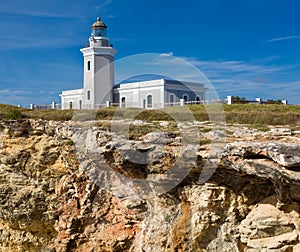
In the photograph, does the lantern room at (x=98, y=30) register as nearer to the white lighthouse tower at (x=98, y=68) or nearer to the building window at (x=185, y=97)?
the white lighthouse tower at (x=98, y=68)

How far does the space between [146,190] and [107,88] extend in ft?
77.8

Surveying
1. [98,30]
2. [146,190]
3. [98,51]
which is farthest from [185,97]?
[146,190]

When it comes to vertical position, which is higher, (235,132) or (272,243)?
(235,132)

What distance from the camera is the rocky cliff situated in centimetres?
841

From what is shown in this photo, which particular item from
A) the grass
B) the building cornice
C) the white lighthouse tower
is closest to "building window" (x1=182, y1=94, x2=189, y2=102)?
the white lighthouse tower

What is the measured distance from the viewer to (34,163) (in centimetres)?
1529

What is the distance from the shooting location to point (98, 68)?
3409cm

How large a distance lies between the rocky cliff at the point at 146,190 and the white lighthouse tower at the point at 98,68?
18.0 meters

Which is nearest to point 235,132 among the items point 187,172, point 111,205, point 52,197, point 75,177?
point 187,172

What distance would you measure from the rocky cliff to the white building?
15.2 m

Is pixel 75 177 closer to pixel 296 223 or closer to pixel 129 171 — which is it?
pixel 129 171

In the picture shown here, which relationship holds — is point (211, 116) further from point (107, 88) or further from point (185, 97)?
point (107, 88)

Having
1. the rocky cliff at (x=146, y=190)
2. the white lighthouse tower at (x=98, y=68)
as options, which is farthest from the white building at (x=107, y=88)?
the rocky cliff at (x=146, y=190)

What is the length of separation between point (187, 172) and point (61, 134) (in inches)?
245
